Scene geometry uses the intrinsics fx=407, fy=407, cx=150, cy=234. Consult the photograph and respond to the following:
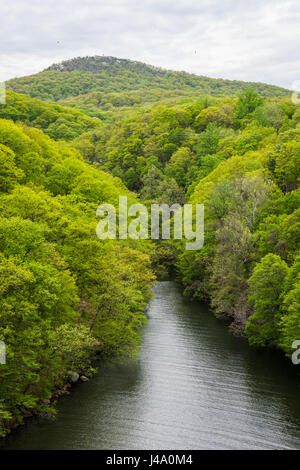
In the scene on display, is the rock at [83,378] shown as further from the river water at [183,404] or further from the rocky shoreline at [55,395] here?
the river water at [183,404]

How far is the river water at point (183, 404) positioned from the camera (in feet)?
87.6

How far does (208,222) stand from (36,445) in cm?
4321

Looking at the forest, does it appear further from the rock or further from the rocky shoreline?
the rock

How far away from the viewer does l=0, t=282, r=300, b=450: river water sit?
2669 centimetres

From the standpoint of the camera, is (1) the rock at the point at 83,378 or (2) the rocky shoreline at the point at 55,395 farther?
(1) the rock at the point at 83,378

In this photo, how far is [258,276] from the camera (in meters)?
41.3

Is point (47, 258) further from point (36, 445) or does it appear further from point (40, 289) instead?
point (36, 445)

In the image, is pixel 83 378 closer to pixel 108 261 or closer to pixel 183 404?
pixel 183 404

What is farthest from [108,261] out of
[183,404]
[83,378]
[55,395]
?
[183,404]

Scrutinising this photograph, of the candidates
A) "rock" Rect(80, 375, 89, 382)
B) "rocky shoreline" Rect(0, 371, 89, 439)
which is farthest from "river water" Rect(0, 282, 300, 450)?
"rock" Rect(80, 375, 89, 382)

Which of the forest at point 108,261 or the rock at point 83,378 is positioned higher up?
the forest at point 108,261

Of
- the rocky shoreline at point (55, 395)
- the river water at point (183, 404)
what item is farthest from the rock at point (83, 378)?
the river water at point (183, 404)
